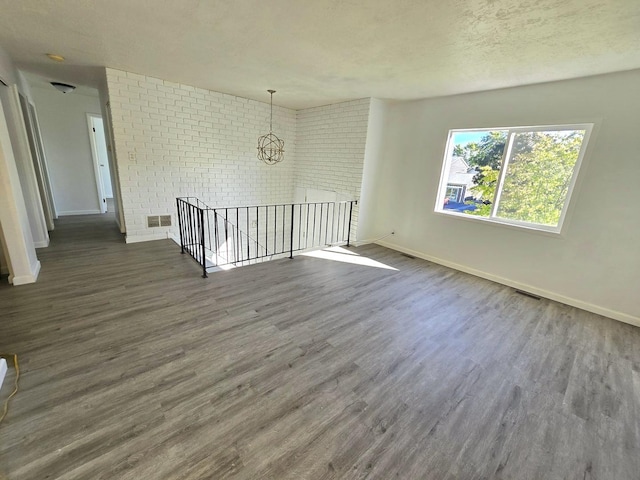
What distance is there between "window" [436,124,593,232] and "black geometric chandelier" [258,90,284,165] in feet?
11.7

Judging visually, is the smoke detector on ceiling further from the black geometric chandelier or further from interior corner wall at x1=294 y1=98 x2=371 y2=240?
interior corner wall at x1=294 y1=98 x2=371 y2=240

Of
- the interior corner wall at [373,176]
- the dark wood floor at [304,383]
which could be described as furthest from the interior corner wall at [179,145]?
the interior corner wall at [373,176]

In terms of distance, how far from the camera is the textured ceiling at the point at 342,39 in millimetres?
1918

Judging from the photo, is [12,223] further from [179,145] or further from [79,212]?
[79,212]

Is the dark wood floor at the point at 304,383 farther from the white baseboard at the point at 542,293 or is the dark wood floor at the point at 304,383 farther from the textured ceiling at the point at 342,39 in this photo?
the textured ceiling at the point at 342,39

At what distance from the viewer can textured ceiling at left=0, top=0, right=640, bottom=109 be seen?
1.92 meters

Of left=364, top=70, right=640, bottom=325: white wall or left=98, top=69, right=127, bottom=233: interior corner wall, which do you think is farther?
left=98, top=69, right=127, bottom=233: interior corner wall

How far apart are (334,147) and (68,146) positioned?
6043 mm

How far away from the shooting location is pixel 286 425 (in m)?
1.57

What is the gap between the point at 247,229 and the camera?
5.57 meters

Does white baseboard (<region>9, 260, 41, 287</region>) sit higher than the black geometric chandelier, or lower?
lower

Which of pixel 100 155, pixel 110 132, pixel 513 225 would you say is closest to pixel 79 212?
pixel 100 155

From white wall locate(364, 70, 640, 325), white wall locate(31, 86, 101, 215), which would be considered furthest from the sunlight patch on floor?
white wall locate(31, 86, 101, 215)

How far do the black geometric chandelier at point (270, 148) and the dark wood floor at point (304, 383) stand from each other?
3.43m
